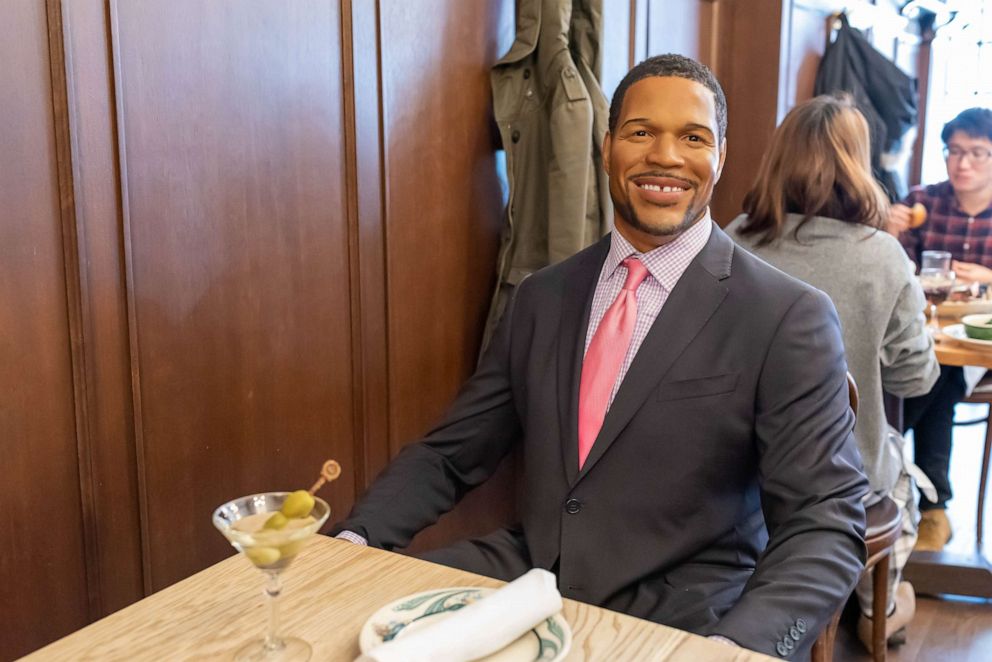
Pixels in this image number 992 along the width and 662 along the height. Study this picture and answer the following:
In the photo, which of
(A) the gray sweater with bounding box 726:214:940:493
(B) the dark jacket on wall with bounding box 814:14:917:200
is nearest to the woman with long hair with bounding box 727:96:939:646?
(A) the gray sweater with bounding box 726:214:940:493

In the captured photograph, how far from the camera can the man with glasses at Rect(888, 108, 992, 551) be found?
3064mm

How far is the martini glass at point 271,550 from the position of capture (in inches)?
36.3

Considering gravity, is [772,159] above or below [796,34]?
below

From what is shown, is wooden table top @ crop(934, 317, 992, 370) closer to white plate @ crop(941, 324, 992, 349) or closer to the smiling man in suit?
white plate @ crop(941, 324, 992, 349)

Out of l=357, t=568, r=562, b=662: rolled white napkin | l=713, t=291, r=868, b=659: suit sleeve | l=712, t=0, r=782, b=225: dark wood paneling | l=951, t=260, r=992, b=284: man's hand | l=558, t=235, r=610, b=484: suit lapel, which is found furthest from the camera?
l=712, t=0, r=782, b=225: dark wood paneling

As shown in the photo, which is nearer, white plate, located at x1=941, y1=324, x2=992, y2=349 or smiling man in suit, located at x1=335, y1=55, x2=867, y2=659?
smiling man in suit, located at x1=335, y1=55, x2=867, y2=659

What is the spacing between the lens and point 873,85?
4.02m

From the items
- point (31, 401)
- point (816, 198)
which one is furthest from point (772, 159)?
point (31, 401)

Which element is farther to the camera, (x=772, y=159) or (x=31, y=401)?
(x=772, y=159)

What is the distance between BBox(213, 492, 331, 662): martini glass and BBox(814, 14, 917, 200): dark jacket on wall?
3436mm

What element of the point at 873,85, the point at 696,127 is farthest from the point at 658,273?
the point at 873,85

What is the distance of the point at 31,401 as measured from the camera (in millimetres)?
1511

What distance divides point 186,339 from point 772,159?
144 centimetres

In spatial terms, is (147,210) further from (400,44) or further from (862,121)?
(862,121)
